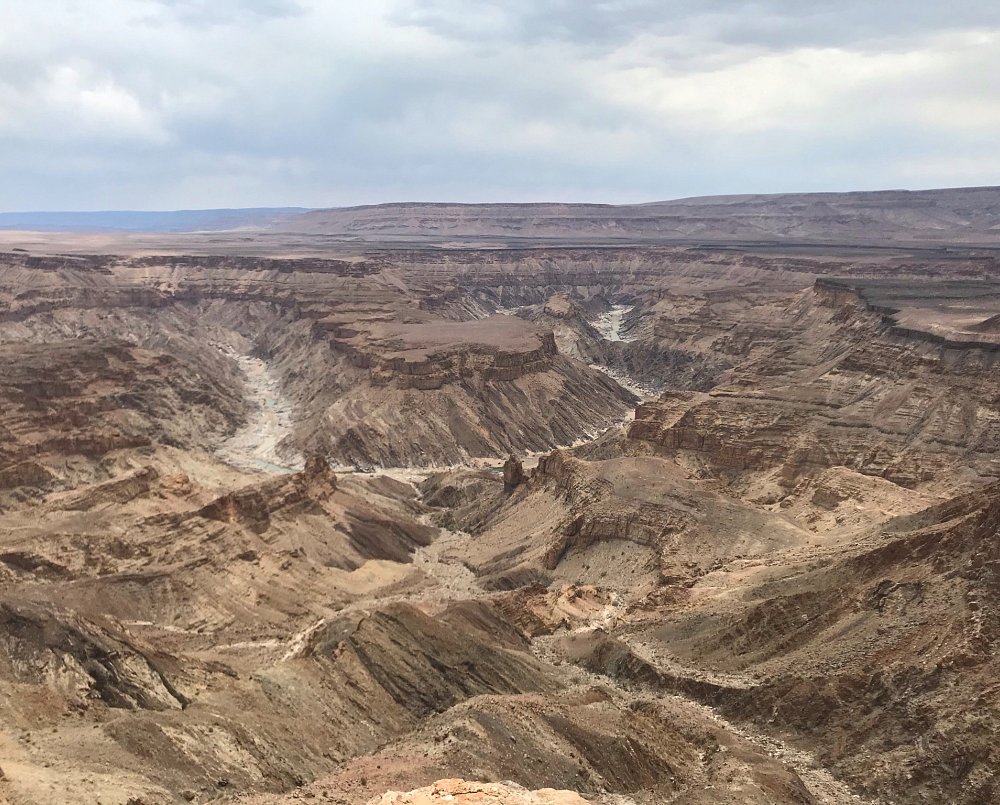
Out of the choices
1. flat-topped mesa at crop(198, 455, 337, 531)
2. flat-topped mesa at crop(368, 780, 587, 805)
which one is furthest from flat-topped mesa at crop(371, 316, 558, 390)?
flat-topped mesa at crop(368, 780, 587, 805)

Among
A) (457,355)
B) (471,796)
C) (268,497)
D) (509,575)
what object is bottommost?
(509,575)

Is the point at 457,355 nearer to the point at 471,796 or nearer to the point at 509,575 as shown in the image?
the point at 509,575

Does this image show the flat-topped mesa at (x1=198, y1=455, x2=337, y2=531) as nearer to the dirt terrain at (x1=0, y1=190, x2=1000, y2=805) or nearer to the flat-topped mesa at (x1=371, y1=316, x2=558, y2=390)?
the dirt terrain at (x1=0, y1=190, x2=1000, y2=805)

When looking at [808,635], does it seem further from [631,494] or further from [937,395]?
[937,395]

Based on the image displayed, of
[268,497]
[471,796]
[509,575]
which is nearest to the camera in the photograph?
[471,796]

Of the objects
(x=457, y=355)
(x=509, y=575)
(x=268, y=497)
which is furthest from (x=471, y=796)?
(x=457, y=355)

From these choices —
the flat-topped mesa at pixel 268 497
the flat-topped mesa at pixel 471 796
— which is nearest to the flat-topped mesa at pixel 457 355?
the flat-topped mesa at pixel 268 497

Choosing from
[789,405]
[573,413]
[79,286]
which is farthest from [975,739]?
[79,286]

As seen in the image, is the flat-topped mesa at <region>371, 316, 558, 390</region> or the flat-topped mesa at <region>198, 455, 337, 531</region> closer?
the flat-topped mesa at <region>198, 455, 337, 531</region>

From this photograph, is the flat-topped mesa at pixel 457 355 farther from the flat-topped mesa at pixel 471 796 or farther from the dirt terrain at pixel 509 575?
the flat-topped mesa at pixel 471 796
